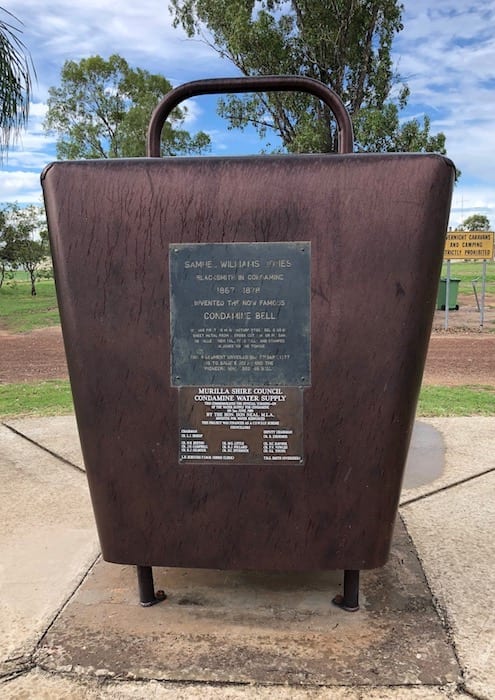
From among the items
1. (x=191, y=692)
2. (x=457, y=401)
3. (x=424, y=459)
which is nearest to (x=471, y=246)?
(x=457, y=401)

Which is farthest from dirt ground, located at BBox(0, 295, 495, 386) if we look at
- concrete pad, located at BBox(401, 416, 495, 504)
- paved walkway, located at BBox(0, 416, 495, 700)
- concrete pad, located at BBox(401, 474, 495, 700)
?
paved walkway, located at BBox(0, 416, 495, 700)

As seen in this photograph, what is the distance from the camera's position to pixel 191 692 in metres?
1.58

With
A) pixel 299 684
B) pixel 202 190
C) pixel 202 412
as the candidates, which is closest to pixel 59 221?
pixel 202 190

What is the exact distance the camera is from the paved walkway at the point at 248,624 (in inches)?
63.6

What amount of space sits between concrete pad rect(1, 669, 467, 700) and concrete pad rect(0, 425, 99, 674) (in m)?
0.13

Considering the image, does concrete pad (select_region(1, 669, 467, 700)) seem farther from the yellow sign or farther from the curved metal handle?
the yellow sign

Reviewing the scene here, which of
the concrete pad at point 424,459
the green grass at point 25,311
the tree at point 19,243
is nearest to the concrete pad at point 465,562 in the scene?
the concrete pad at point 424,459

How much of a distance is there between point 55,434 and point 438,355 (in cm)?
680

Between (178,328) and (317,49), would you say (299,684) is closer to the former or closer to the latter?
(178,328)

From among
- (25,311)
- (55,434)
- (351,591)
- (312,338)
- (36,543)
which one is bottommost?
(25,311)

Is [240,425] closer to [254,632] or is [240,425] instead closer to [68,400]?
[254,632]

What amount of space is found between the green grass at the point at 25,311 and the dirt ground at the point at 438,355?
136 cm

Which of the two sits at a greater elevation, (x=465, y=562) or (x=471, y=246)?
(x=471, y=246)

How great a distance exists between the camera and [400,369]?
1.74 m
